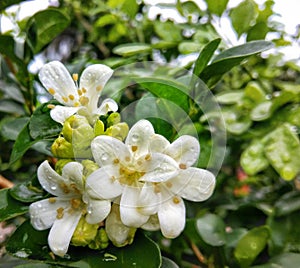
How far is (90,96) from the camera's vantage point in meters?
0.69

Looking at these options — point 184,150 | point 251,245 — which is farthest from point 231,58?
point 251,245

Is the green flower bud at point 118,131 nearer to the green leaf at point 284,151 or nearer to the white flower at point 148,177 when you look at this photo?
the white flower at point 148,177

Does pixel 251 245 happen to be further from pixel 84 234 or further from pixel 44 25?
pixel 44 25

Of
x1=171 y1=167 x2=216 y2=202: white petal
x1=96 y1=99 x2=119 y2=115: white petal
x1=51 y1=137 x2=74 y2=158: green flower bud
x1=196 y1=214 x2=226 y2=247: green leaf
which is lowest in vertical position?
x1=196 y1=214 x2=226 y2=247: green leaf

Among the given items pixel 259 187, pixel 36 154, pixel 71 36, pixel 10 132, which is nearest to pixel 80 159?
pixel 10 132

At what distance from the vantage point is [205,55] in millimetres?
707

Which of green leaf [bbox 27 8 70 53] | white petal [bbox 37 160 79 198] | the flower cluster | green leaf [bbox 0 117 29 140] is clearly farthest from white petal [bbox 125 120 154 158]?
green leaf [bbox 27 8 70 53]

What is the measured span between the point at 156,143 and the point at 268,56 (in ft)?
2.75

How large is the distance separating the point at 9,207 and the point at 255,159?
495 mm

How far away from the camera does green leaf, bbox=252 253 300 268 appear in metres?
0.82

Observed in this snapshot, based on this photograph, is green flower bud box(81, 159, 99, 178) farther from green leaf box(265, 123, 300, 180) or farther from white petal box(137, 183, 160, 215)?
green leaf box(265, 123, 300, 180)

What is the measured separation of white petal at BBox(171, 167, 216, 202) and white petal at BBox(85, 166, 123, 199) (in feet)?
0.25

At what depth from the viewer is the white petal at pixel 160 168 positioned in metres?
0.57

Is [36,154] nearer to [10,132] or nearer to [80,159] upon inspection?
[10,132]
